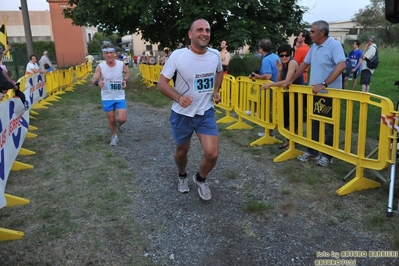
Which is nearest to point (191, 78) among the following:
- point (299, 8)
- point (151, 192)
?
point (151, 192)

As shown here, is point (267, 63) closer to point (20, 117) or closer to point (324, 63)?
point (324, 63)

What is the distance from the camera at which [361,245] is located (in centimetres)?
312

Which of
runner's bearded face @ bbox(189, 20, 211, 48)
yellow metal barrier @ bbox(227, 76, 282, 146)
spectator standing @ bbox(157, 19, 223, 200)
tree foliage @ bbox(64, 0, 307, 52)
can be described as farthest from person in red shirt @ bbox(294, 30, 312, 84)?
tree foliage @ bbox(64, 0, 307, 52)

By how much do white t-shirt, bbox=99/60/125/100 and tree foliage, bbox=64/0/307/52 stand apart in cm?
731

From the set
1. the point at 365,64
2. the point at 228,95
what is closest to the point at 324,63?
the point at 228,95

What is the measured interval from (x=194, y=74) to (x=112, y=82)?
10.6 ft

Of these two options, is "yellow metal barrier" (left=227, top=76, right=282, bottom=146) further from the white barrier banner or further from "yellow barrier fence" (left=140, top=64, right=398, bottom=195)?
the white barrier banner

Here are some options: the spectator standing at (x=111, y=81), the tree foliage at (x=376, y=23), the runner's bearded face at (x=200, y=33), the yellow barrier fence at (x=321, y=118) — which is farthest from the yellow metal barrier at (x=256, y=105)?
the tree foliage at (x=376, y=23)

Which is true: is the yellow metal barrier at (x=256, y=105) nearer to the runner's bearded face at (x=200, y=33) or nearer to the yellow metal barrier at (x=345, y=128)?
the yellow metal barrier at (x=345, y=128)

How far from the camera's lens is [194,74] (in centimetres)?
376

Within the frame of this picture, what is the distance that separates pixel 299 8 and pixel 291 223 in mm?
14298

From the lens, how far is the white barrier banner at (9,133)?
422 centimetres

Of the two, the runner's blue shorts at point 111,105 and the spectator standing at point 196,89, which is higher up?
the spectator standing at point 196,89

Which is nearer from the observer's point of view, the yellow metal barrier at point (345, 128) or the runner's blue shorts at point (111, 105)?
the yellow metal barrier at point (345, 128)
